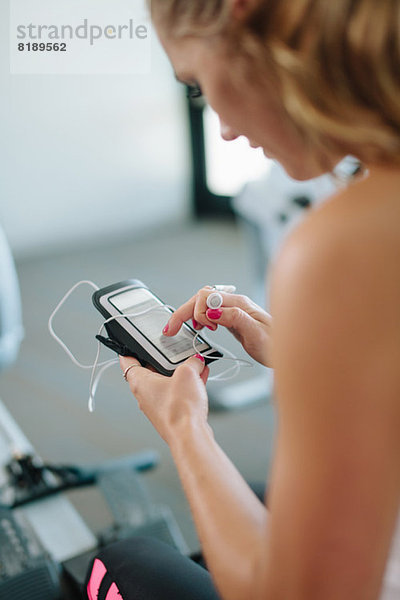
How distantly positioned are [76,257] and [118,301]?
0.72 metres

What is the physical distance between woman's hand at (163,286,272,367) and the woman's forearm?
17 centimetres

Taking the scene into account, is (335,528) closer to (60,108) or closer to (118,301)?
(118,301)

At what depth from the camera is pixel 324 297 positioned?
38 cm

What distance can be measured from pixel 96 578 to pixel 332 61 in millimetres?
590

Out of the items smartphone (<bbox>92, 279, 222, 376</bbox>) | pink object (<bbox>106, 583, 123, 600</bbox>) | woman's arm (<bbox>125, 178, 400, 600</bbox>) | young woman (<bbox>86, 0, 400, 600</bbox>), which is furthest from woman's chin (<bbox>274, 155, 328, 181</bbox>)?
pink object (<bbox>106, 583, 123, 600</bbox>)

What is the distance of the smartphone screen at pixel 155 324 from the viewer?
0.68 metres

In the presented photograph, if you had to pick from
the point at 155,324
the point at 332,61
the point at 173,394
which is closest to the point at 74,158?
the point at 155,324

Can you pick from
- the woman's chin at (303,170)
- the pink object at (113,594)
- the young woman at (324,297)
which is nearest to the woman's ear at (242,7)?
the young woman at (324,297)

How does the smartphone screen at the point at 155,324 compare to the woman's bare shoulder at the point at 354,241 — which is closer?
the woman's bare shoulder at the point at 354,241

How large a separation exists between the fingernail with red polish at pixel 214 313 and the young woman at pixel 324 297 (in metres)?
0.25

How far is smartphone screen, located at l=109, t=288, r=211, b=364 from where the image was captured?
68 cm

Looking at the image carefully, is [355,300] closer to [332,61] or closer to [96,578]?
[332,61]

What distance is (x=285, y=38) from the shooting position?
0.42m

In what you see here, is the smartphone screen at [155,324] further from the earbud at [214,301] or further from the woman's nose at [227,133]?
the woman's nose at [227,133]
